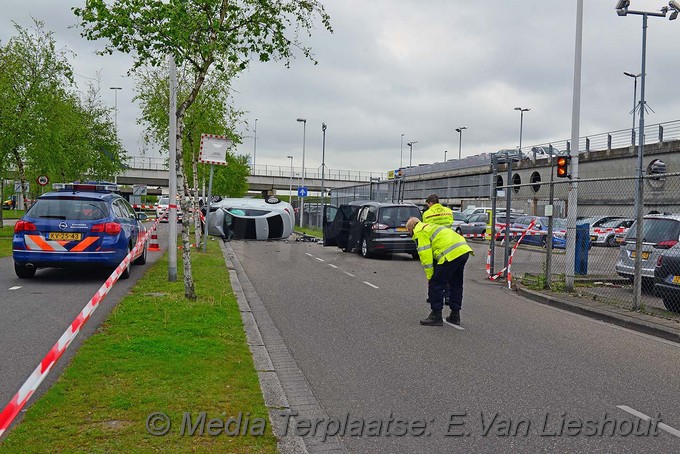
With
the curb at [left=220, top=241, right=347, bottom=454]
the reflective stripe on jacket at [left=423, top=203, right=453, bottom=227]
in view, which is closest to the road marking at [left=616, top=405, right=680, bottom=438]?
the curb at [left=220, top=241, right=347, bottom=454]

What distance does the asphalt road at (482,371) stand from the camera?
475 centimetres

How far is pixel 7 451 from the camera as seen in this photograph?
3.95 meters

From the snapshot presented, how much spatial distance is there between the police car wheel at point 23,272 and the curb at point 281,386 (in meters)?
5.15

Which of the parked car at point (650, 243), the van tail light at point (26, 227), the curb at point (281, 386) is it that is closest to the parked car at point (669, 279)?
the parked car at point (650, 243)

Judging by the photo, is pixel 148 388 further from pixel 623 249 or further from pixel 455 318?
pixel 623 249

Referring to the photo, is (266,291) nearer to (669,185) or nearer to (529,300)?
(529,300)

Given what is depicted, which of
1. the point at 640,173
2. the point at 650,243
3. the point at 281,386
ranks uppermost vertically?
the point at 640,173

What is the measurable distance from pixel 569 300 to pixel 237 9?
7482mm

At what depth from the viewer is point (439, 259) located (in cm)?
902

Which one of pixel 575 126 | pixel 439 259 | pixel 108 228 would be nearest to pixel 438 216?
pixel 439 259

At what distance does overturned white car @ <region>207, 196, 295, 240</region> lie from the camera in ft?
78.0

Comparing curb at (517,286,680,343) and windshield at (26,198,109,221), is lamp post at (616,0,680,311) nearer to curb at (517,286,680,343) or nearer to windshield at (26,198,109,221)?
curb at (517,286,680,343)

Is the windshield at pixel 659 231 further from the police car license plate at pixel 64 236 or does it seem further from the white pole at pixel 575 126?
the police car license plate at pixel 64 236

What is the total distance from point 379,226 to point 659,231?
9050 millimetres
